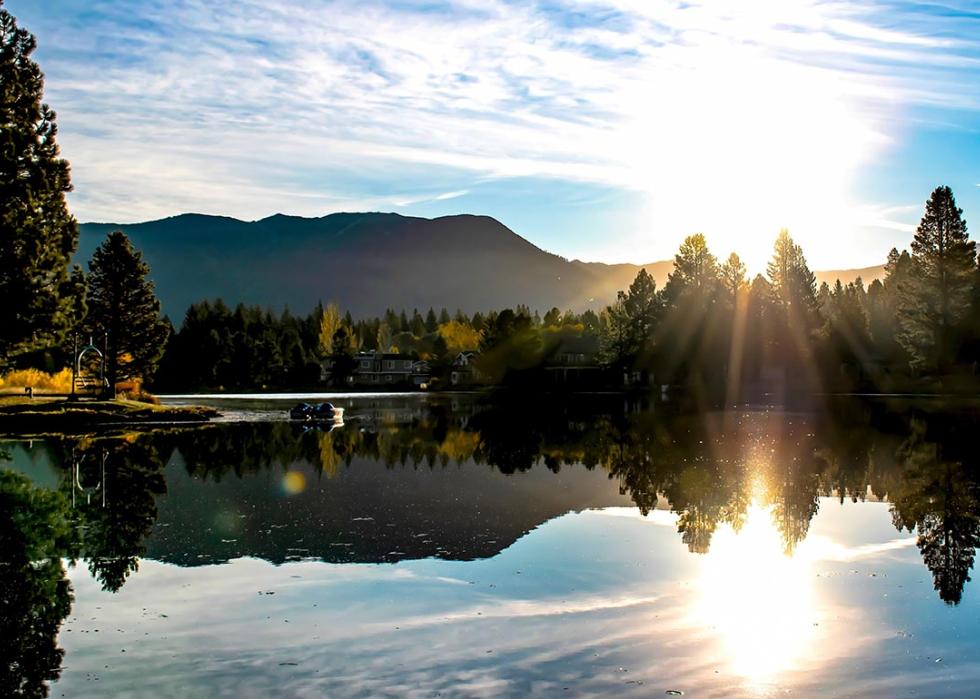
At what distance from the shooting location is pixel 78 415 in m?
63.3

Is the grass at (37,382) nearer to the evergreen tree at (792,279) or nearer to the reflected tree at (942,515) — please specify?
the reflected tree at (942,515)

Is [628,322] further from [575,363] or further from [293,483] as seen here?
[293,483]

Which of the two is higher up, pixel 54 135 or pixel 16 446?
pixel 54 135

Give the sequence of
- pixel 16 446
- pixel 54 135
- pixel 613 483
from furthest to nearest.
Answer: pixel 54 135 < pixel 16 446 < pixel 613 483

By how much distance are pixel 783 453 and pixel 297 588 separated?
30702 mm

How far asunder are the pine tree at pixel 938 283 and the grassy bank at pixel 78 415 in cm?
7511

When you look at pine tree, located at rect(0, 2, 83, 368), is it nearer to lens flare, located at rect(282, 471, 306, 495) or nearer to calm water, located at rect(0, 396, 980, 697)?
calm water, located at rect(0, 396, 980, 697)

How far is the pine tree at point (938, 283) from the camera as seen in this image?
338 feet

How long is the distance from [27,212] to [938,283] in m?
92.1

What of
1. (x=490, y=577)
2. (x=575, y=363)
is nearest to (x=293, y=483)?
(x=490, y=577)

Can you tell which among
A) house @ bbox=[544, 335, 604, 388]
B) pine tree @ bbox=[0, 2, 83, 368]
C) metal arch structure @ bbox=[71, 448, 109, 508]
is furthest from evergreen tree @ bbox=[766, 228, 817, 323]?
metal arch structure @ bbox=[71, 448, 109, 508]

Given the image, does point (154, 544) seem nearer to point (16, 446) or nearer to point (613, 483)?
point (613, 483)

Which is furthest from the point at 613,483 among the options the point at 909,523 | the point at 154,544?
the point at 154,544

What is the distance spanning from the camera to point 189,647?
47.0ft
